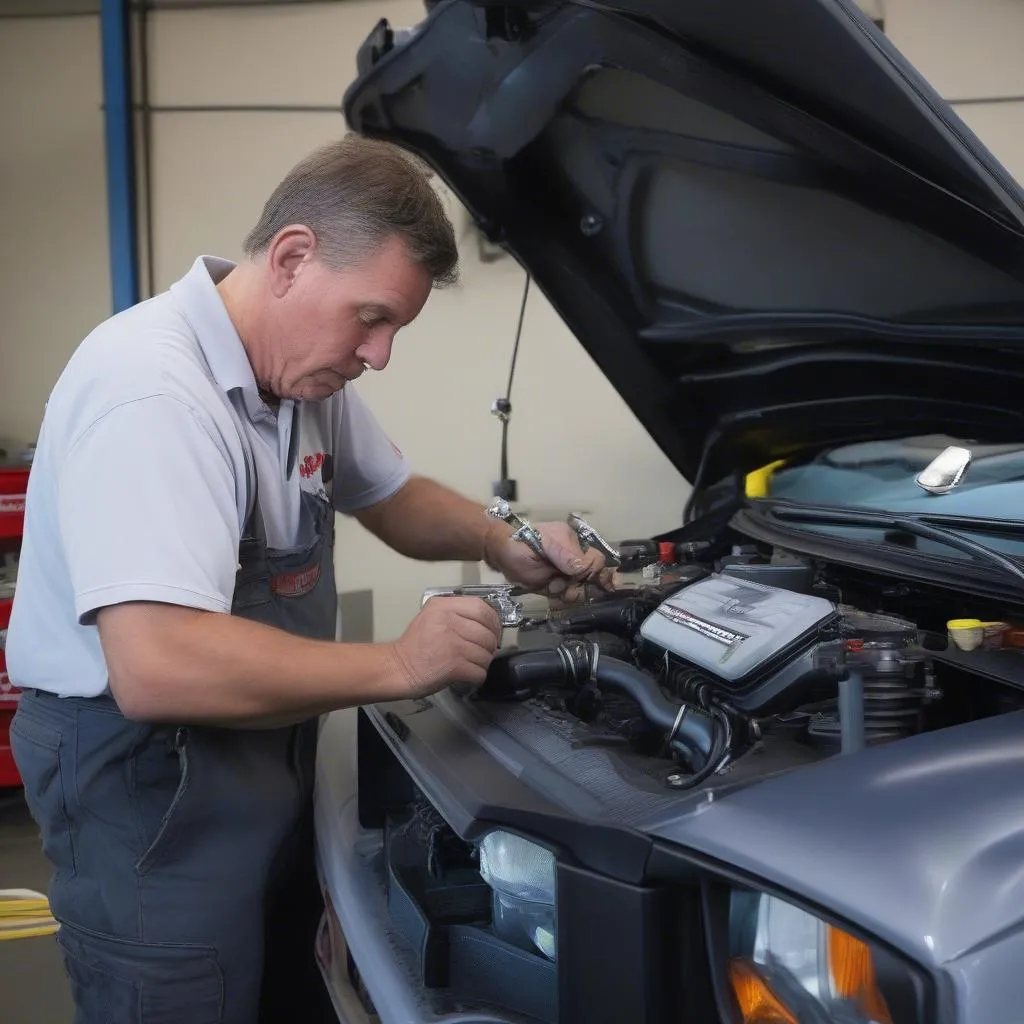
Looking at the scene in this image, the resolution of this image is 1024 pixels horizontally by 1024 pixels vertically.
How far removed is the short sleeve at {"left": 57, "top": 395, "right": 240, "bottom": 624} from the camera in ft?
2.79

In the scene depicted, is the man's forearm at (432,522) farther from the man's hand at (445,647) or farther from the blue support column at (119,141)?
the blue support column at (119,141)

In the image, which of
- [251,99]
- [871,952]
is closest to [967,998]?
[871,952]

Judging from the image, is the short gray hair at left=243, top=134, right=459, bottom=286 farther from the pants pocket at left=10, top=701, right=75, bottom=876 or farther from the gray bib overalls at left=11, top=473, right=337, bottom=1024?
the pants pocket at left=10, top=701, right=75, bottom=876

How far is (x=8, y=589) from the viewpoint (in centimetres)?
264

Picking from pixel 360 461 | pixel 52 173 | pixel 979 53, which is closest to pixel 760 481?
pixel 360 461

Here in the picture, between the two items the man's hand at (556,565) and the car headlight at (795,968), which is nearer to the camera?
the car headlight at (795,968)

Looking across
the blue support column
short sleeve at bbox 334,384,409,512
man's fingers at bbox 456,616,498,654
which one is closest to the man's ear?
short sleeve at bbox 334,384,409,512

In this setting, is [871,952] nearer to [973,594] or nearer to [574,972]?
[574,972]

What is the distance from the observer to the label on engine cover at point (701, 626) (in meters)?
0.92

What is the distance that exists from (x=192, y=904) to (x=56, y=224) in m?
2.85

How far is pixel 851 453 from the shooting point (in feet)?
4.83

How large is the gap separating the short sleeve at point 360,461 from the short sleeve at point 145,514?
470 millimetres

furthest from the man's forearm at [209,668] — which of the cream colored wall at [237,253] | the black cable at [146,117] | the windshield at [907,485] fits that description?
the black cable at [146,117]

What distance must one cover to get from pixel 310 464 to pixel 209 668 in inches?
16.6
